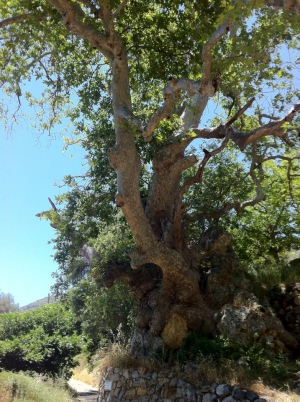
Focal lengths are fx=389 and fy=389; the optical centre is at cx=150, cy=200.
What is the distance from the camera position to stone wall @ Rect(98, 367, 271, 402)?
6363 millimetres

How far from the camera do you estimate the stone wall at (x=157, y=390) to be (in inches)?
251

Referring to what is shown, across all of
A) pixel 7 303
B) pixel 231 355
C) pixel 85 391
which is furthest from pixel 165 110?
pixel 7 303

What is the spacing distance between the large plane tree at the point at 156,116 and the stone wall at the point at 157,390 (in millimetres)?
823

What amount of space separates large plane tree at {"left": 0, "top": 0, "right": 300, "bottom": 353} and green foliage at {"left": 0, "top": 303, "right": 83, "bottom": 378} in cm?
586

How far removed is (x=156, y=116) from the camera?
759cm

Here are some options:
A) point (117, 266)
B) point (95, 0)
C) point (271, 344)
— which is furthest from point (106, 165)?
point (271, 344)

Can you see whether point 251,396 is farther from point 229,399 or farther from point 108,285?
point 108,285

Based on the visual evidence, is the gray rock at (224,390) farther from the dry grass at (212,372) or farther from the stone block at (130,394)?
the stone block at (130,394)

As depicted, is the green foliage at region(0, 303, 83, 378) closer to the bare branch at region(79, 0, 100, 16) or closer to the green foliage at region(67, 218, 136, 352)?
the green foliage at region(67, 218, 136, 352)

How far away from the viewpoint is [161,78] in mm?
11133

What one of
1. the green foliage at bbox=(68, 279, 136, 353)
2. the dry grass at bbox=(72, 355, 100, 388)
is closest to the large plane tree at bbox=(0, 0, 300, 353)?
the green foliage at bbox=(68, 279, 136, 353)

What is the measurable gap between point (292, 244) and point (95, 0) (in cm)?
981

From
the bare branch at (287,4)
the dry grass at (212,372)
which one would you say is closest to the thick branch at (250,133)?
the bare branch at (287,4)

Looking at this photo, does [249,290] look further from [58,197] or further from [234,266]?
[58,197]
